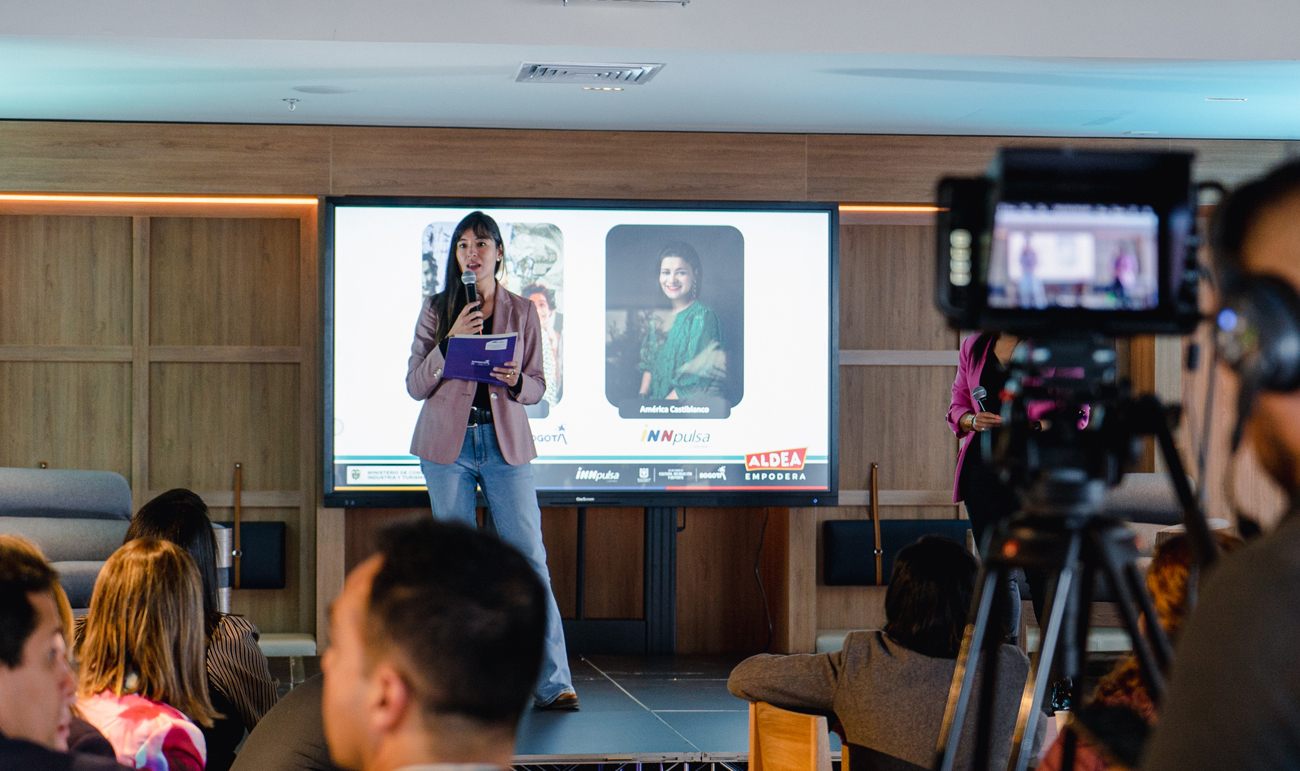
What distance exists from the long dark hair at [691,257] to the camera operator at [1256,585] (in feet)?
14.0

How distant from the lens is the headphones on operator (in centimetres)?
82

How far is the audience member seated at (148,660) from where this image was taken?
6.88 ft

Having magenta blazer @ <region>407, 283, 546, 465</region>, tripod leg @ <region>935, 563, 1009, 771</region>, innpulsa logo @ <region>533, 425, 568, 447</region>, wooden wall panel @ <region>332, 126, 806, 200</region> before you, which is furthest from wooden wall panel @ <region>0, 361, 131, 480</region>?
tripod leg @ <region>935, 563, 1009, 771</region>

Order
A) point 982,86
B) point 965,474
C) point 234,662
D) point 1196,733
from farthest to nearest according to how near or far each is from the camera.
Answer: point 982,86, point 965,474, point 234,662, point 1196,733

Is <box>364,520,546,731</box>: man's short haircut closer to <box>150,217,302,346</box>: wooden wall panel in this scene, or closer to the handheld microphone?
the handheld microphone

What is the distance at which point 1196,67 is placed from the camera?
13.5 feet

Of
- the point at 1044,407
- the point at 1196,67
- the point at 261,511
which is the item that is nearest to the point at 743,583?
the point at 261,511

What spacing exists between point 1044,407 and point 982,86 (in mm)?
3381

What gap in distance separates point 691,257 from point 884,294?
0.96 metres

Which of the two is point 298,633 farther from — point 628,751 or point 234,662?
point 234,662

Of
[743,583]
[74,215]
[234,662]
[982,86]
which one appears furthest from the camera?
[743,583]

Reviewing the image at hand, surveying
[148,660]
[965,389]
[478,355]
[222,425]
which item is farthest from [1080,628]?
[222,425]

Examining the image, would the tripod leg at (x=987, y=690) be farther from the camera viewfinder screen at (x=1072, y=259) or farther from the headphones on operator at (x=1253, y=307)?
the headphones on operator at (x=1253, y=307)

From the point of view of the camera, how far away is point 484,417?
12.9 ft
